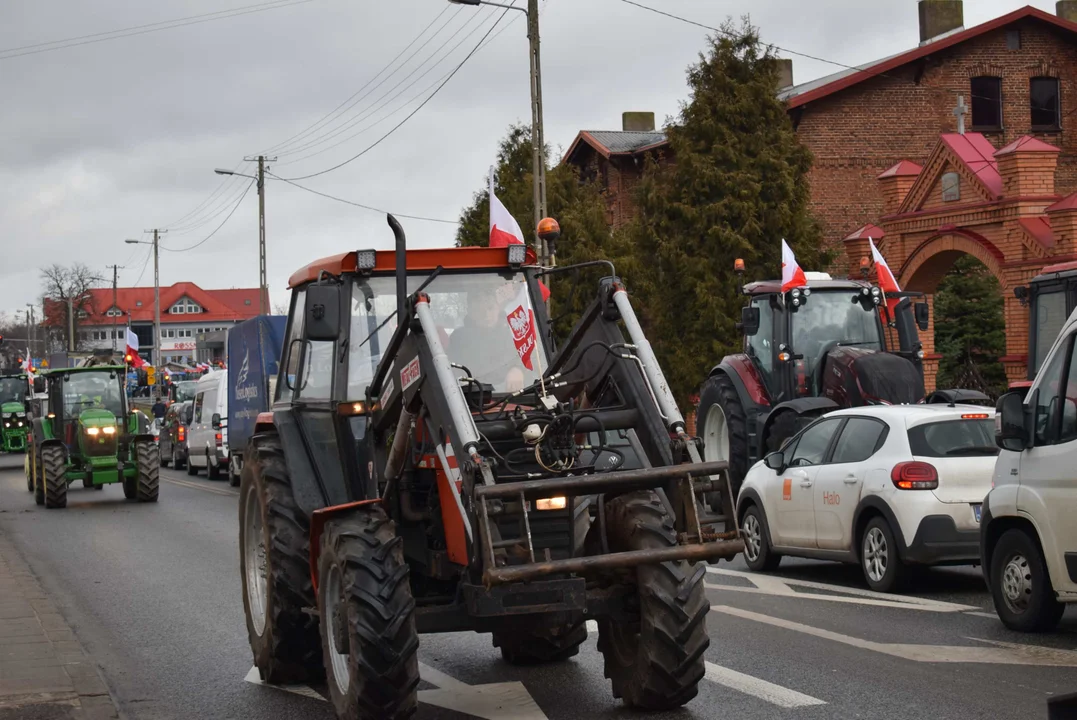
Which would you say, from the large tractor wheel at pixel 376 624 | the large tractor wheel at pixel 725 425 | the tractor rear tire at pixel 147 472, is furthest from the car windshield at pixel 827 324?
the tractor rear tire at pixel 147 472

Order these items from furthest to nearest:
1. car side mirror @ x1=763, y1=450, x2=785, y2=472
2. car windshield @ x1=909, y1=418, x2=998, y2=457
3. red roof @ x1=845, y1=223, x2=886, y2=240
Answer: red roof @ x1=845, y1=223, x2=886, y2=240 → car side mirror @ x1=763, y1=450, x2=785, y2=472 → car windshield @ x1=909, y1=418, x2=998, y2=457

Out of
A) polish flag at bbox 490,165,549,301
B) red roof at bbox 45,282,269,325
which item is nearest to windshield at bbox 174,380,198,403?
polish flag at bbox 490,165,549,301

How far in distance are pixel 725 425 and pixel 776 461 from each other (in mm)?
5913

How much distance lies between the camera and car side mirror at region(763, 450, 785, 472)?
44.5 feet

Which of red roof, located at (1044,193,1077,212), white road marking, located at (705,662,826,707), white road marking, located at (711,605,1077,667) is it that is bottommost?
white road marking, located at (711,605,1077,667)

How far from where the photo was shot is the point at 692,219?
1245 inches

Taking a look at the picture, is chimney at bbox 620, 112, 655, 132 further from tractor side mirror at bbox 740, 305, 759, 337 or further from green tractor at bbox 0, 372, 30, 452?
tractor side mirror at bbox 740, 305, 759, 337

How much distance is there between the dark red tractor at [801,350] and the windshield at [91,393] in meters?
13.7

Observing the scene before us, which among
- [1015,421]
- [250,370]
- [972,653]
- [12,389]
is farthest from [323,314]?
[12,389]

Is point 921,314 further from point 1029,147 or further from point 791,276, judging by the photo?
point 1029,147

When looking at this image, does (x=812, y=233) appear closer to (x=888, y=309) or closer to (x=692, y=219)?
(x=692, y=219)

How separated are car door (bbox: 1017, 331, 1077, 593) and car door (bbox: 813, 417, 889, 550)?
8.32 ft

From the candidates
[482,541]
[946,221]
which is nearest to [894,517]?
[482,541]

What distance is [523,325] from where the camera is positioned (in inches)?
319
